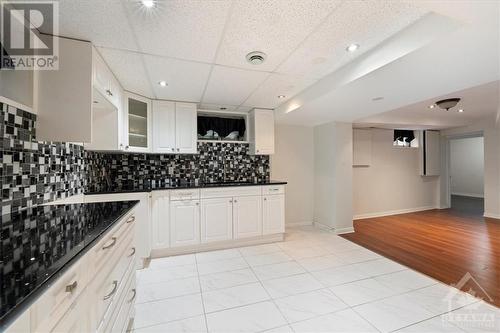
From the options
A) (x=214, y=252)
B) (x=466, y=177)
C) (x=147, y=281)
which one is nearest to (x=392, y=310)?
(x=214, y=252)

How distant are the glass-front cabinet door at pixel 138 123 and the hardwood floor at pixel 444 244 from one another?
136 inches

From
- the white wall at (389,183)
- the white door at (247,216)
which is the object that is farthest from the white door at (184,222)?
the white wall at (389,183)

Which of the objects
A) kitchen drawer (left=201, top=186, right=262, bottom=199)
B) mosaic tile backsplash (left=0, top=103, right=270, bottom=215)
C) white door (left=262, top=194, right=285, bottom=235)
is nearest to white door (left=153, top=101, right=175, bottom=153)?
mosaic tile backsplash (left=0, top=103, right=270, bottom=215)

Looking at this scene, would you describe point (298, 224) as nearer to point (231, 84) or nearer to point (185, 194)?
point (185, 194)

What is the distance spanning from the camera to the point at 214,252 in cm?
293

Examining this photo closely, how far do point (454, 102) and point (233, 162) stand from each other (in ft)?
11.0

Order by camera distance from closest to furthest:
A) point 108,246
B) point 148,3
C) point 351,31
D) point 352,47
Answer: point 108,246 < point 148,3 < point 351,31 < point 352,47

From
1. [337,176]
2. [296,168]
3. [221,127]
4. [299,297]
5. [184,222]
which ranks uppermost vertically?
[221,127]

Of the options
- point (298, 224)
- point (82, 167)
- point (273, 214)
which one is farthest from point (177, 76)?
point (298, 224)

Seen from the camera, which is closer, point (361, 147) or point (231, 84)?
point (231, 84)

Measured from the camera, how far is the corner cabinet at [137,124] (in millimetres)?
2625

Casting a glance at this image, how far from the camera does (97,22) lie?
142 cm

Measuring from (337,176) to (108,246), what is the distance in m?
3.46

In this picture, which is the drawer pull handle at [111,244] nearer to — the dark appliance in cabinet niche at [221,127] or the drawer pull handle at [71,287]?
the drawer pull handle at [71,287]
